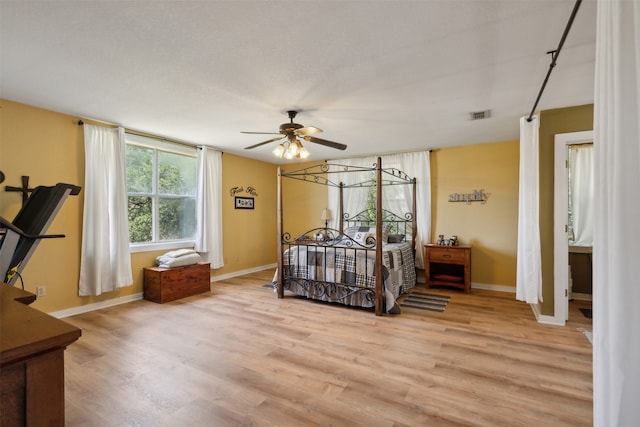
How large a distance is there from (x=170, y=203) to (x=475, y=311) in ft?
15.9

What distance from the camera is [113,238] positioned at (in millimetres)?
3846

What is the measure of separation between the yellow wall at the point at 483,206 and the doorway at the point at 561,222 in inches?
59.6

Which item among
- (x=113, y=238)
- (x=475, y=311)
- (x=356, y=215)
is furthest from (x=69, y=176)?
(x=475, y=311)

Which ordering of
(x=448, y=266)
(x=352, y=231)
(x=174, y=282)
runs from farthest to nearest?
(x=352, y=231) < (x=448, y=266) < (x=174, y=282)

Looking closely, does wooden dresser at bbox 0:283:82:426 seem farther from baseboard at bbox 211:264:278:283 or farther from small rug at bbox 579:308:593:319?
baseboard at bbox 211:264:278:283

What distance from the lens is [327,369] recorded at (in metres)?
2.33

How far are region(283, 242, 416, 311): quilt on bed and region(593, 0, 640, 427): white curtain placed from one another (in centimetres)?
278

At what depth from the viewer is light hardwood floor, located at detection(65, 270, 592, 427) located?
1.82 metres

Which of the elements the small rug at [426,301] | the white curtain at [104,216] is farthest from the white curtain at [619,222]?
the white curtain at [104,216]

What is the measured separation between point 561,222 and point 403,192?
2.62 m

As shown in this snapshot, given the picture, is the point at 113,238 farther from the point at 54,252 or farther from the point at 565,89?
the point at 565,89

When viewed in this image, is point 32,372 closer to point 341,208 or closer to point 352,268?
point 352,268

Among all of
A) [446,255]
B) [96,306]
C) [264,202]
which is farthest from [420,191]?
[96,306]

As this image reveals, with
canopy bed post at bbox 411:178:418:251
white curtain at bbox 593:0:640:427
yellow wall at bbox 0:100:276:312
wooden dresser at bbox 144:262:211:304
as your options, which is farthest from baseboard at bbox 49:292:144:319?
white curtain at bbox 593:0:640:427
